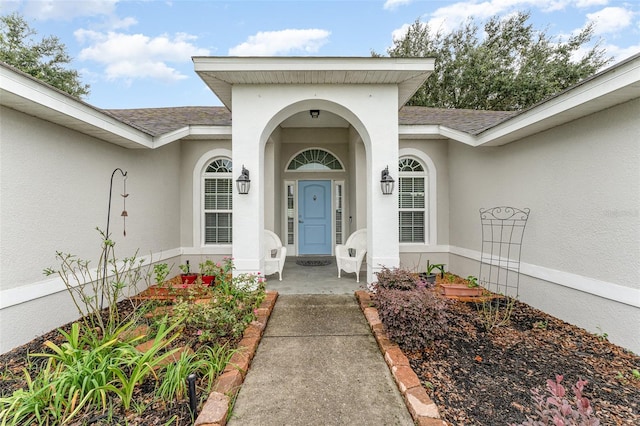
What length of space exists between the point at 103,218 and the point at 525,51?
19.2 m

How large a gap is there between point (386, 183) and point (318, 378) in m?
3.11

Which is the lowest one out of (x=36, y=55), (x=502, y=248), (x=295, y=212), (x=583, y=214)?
(x=502, y=248)

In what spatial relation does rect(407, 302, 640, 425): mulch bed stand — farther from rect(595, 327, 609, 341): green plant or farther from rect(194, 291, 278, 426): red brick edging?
rect(194, 291, 278, 426): red brick edging

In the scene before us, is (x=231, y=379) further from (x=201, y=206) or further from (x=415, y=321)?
(x=201, y=206)

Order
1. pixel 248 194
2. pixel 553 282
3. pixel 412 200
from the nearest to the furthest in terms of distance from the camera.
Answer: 1. pixel 553 282
2. pixel 248 194
3. pixel 412 200

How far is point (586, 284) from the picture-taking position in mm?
3373

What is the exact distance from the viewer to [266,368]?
2.65 meters

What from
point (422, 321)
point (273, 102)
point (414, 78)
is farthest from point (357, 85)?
point (422, 321)

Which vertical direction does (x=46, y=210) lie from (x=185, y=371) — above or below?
above

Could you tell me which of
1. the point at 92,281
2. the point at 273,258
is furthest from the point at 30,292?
the point at 273,258

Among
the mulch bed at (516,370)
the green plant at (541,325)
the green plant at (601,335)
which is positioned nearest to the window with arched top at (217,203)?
the mulch bed at (516,370)

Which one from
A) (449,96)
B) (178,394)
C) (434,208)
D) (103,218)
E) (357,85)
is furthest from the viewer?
(449,96)

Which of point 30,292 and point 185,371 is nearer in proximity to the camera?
point 185,371

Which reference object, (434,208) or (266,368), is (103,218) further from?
(434,208)
